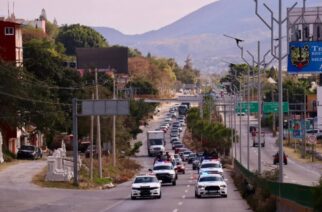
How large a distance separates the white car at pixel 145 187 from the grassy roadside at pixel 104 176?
43.4 feet

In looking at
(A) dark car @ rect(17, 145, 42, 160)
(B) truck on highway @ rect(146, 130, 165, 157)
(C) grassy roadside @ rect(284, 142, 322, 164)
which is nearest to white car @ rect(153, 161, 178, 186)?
(A) dark car @ rect(17, 145, 42, 160)

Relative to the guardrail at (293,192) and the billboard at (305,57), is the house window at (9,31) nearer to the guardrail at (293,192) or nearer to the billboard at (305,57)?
the billboard at (305,57)

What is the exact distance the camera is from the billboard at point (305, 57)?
51.2 meters

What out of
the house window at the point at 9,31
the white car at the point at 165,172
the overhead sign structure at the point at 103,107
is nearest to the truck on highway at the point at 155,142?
the house window at the point at 9,31

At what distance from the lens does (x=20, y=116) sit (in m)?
93.3

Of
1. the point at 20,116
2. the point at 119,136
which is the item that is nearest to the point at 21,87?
the point at 20,116

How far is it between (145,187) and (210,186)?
3.58m

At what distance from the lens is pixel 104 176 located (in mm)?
83812

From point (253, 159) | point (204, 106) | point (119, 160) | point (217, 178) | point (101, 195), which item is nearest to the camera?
point (217, 178)

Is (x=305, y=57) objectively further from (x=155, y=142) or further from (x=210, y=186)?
(x=155, y=142)

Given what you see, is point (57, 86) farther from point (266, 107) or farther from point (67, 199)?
point (67, 199)

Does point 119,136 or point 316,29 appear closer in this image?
point 316,29

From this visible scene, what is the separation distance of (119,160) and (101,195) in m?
42.8

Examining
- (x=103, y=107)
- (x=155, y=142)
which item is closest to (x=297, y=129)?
(x=155, y=142)
